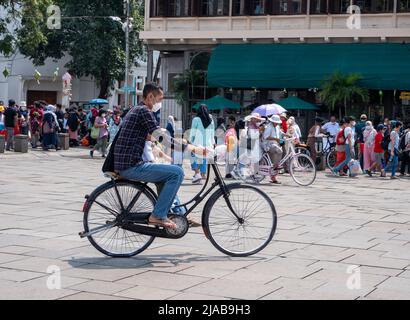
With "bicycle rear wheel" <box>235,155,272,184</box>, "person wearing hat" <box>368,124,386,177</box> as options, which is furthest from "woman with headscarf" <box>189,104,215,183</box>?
"person wearing hat" <box>368,124,386,177</box>

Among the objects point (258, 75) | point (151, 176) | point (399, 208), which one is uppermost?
point (258, 75)

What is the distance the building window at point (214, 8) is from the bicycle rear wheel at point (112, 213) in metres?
26.8

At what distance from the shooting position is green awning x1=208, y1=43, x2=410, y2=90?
94.4ft

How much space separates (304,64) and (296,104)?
6.35 ft

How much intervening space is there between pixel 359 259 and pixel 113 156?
8.74 ft

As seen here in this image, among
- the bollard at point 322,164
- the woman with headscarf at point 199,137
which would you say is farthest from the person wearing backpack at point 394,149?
the woman with headscarf at point 199,137

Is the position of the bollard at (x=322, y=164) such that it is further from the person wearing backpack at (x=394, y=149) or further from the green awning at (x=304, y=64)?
the green awning at (x=304, y=64)

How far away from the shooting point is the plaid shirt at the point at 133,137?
23.7 feet

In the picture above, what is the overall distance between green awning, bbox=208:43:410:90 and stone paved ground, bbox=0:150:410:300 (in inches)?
660

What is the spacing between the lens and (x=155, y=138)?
24.5 ft

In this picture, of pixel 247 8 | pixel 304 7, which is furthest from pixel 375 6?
pixel 247 8
